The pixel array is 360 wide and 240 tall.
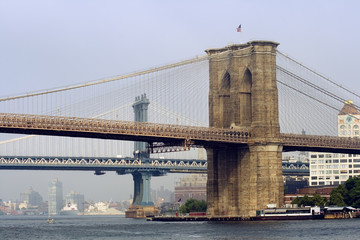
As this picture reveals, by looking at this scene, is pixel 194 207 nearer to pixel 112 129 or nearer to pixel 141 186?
pixel 141 186

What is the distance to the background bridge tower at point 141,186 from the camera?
16888 centimetres

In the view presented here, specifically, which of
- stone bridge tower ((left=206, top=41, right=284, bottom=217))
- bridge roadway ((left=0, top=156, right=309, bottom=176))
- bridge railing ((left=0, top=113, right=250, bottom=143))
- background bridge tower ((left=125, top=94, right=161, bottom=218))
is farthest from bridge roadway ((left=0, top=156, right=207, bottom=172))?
bridge railing ((left=0, top=113, right=250, bottom=143))

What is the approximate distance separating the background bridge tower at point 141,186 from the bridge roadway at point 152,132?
62178 millimetres

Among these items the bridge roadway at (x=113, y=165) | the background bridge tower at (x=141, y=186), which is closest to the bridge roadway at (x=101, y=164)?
the bridge roadway at (x=113, y=165)

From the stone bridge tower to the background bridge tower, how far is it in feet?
201

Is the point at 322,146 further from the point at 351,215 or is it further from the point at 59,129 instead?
the point at 59,129

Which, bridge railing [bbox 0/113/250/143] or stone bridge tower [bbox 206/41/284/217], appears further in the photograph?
stone bridge tower [bbox 206/41/284/217]

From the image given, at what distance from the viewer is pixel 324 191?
141625mm

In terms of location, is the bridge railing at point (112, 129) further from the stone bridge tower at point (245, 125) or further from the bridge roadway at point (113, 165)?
the bridge roadway at point (113, 165)

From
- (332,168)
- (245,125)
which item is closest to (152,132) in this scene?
(245,125)

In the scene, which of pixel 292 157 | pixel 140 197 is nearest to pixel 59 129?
pixel 140 197

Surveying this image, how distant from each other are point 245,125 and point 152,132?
47.7 feet

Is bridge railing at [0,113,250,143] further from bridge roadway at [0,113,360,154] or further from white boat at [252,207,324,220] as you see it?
white boat at [252,207,324,220]

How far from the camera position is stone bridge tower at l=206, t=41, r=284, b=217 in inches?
3939
